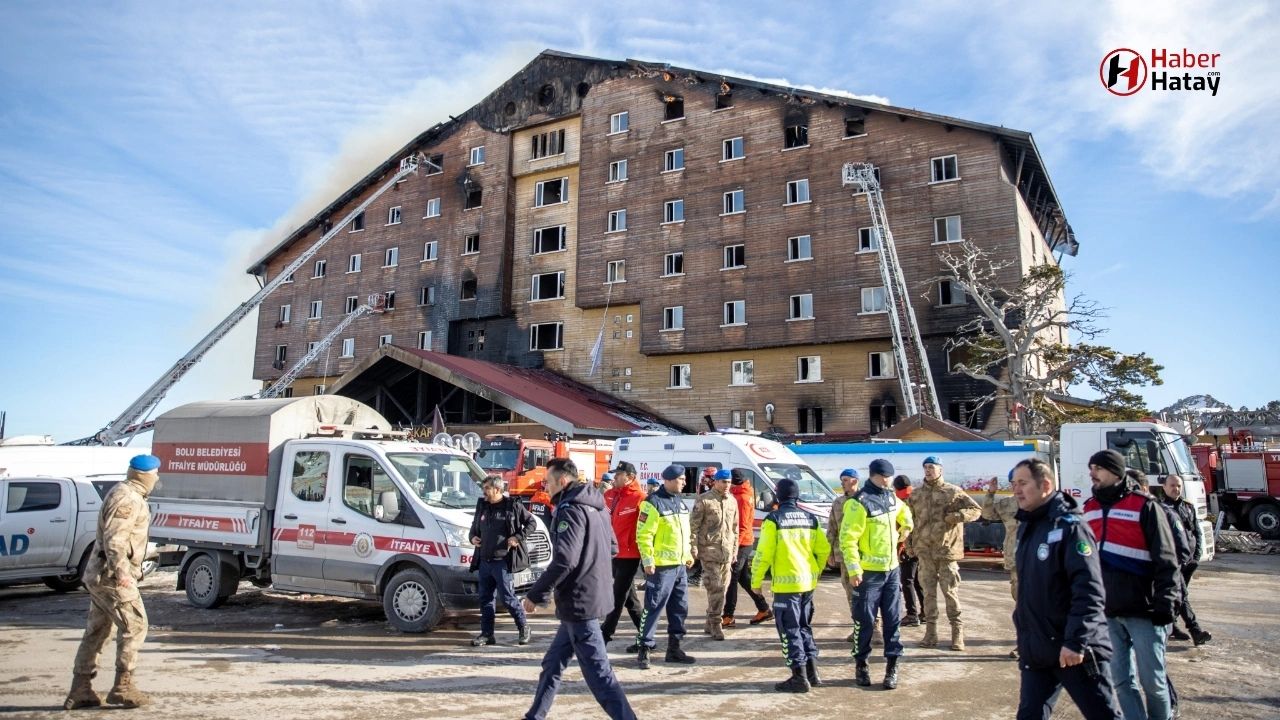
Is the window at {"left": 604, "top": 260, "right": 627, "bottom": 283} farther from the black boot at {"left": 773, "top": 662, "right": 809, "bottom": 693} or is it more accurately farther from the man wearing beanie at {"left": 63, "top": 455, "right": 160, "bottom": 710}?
the man wearing beanie at {"left": 63, "top": 455, "right": 160, "bottom": 710}

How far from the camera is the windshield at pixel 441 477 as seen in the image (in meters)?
9.32

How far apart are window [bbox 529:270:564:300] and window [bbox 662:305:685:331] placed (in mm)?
6142

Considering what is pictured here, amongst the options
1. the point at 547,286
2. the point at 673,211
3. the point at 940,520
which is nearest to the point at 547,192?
the point at 547,286

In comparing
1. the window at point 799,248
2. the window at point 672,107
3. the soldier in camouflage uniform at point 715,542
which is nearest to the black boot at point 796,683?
the soldier in camouflage uniform at point 715,542

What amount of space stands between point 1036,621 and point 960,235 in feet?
82.9

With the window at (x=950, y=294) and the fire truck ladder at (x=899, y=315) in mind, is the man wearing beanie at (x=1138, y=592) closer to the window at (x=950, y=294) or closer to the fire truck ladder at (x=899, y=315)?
the fire truck ladder at (x=899, y=315)

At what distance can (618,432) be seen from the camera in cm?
2894

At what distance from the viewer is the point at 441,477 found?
31.9 ft

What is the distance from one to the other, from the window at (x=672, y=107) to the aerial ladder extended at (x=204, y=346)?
1334 cm

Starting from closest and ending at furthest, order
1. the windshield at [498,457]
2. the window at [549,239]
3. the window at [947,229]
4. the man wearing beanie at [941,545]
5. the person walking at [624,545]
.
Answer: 1. the man wearing beanie at [941,545]
2. the person walking at [624,545]
3. the windshield at [498,457]
4. the window at [947,229]
5. the window at [549,239]

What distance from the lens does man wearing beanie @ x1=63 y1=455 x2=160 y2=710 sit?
602 cm

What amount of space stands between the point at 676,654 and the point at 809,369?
23.1 metres

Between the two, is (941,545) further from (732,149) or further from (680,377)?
(732,149)

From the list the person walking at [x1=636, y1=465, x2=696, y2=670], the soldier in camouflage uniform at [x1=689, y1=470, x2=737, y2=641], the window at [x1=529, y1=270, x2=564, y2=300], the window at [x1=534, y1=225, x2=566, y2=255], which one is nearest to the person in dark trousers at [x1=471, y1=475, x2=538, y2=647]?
the person walking at [x1=636, y1=465, x2=696, y2=670]
